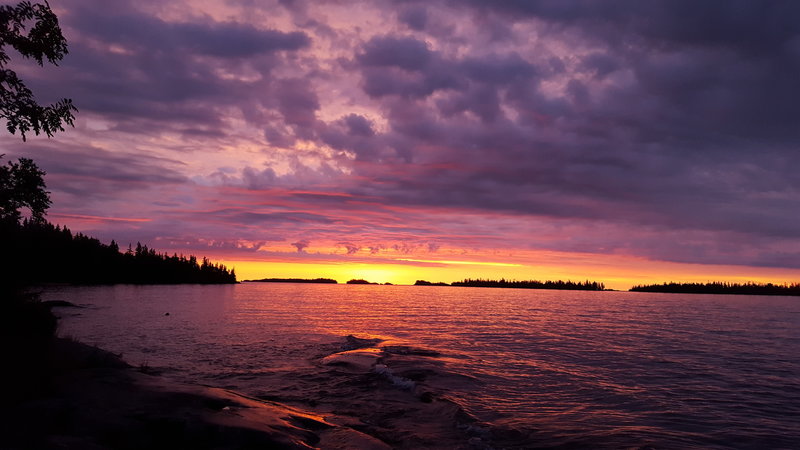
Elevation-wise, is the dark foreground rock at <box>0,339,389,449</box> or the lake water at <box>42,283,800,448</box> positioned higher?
the dark foreground rock at <box>0,339,389,449</box>

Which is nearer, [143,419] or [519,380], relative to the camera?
[143,419]

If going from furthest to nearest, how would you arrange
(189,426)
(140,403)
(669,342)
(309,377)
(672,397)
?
(669,342), (309,377), (672,397), (140,403), (189,426)

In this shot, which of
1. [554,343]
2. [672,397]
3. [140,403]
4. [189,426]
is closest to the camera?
[189,426]

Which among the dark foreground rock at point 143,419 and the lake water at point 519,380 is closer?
the dark foreground rock at point 143,419

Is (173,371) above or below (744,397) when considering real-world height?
below

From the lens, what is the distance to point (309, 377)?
22.0 meters

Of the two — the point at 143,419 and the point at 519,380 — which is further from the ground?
the point at 143,419

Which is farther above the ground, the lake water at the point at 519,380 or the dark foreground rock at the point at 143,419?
the dark foreground rock at the point at 143,419

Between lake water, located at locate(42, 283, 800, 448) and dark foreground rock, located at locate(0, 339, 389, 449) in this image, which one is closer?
dark foreground rock, located at locate(0, 339, 389, 449)

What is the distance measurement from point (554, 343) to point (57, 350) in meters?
34.1

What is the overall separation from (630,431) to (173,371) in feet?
70.9

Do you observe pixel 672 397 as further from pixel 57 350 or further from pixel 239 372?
pixel 57 350

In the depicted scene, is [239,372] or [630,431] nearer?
[630,431]

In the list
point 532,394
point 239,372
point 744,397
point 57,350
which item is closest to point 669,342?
point 744,397
